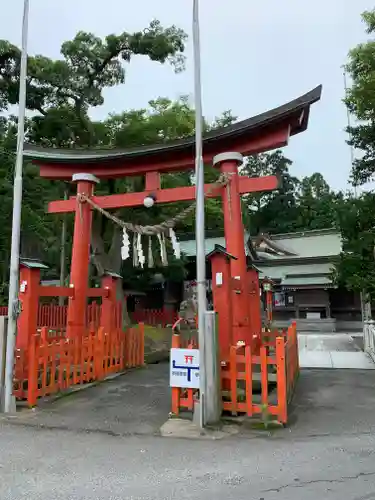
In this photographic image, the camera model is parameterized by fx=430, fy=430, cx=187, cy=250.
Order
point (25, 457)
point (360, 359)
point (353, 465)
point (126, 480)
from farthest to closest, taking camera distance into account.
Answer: point (360, 359) < point (25, 457) < point (353, 465) < point (126, 480)

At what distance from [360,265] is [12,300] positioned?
12.1 metres

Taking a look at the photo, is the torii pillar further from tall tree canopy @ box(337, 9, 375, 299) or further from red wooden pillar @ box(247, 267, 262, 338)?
tall tree canopy @ box(337, 9, 375, 299)

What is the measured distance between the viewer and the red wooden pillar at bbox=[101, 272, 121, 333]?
11039mm

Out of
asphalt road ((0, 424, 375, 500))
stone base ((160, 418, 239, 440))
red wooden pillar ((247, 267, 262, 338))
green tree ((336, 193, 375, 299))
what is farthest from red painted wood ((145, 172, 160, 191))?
green tree ((336, 193, 375, 299))

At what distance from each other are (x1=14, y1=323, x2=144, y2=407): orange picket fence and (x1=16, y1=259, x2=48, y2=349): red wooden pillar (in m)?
0.33

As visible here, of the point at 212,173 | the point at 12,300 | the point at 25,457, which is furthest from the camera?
the point at 212,173

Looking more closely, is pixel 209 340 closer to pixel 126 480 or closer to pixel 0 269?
pixel 126 480

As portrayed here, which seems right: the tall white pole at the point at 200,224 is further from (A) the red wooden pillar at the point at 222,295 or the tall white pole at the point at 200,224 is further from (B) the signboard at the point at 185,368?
(A) the red wooden pillar at the point at 222,295

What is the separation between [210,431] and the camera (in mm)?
5926

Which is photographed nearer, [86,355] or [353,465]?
[353,465]

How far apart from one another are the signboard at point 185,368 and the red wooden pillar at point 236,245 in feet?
6.81

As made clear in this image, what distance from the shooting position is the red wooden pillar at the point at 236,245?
8.51m

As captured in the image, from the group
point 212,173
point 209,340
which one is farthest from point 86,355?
point 212,173

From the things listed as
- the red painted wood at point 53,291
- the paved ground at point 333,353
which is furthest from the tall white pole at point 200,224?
the paved ground at point 333,353
